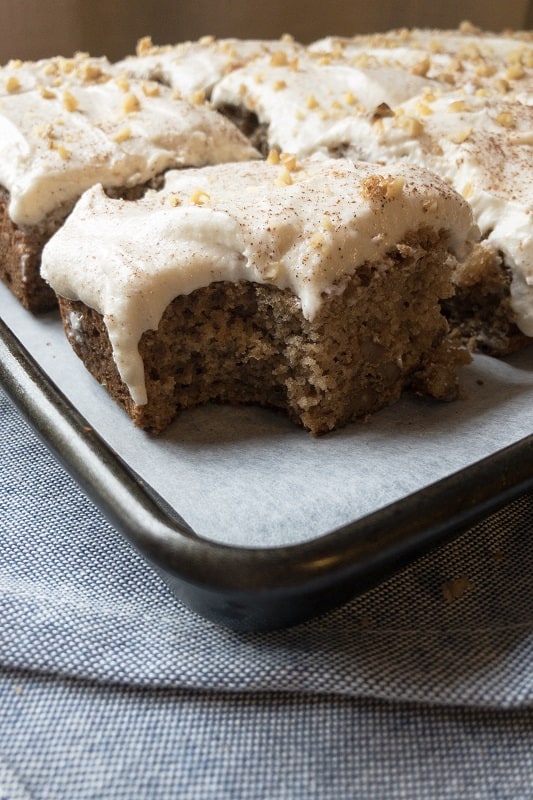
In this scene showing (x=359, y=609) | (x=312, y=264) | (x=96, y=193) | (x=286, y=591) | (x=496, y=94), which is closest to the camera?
(x=286, y=591)

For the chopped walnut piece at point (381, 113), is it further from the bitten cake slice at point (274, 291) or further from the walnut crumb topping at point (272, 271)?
the walnut crumb topping at point (272, 271)

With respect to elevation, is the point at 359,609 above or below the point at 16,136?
below

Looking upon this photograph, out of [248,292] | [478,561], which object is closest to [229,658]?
[478,561]

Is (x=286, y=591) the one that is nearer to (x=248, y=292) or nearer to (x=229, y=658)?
(x=229, y=658)

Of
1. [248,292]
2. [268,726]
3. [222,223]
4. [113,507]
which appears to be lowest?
[268,726]

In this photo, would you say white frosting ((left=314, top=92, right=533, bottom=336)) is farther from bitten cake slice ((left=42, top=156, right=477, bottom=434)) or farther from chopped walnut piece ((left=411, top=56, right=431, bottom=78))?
chopped walnut piece ((left=411, top=56, right=431, bottom=78))

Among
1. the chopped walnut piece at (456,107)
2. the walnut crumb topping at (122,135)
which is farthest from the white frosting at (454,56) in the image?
the walnut crumb topping at (122,135)

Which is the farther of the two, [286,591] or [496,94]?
[496,94]

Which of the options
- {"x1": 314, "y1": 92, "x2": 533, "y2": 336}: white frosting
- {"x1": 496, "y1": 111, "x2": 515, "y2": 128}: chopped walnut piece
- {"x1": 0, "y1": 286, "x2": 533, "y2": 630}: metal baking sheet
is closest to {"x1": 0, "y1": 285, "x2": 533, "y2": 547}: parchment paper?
{"x1": 0, "y1": 286, "x2": 533, "y2": 630}: metal baking sheet
